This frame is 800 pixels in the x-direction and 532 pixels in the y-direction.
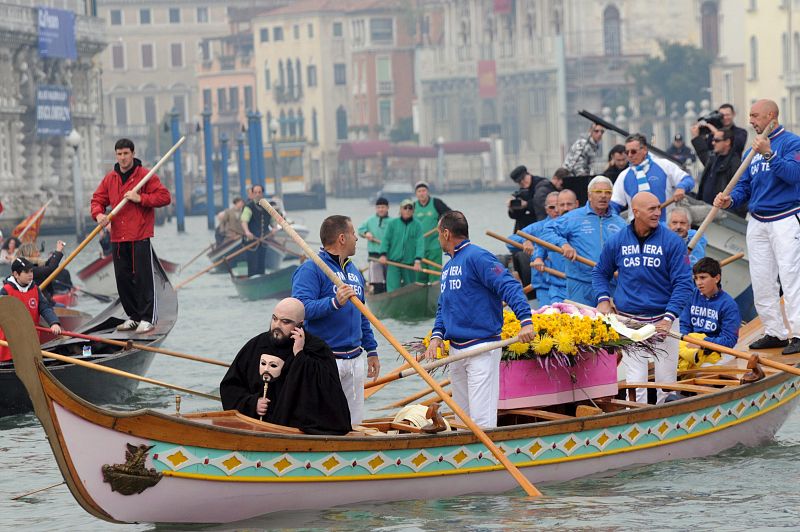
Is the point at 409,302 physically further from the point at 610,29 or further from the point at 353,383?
the point at 610,29

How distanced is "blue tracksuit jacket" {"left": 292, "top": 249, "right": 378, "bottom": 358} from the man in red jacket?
13.5ft

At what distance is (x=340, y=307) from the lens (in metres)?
9.67

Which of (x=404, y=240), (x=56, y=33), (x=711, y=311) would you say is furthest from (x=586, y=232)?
(x=56, y=33)

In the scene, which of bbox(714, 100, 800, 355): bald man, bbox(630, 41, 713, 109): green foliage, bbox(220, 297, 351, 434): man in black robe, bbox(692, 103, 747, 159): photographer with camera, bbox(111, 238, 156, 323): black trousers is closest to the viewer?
bbox(220, 297, 351, 434): man in black robe

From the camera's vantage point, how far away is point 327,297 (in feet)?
31.8

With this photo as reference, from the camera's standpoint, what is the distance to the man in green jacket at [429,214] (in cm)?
2098

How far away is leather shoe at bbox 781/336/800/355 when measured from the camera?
12.1 m

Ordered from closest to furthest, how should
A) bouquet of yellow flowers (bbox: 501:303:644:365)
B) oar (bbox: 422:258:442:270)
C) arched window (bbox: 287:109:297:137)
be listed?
bouquet of yellow flowers (bbox: 501:303:644:365) < oar (bbox: 422:258:442:270) < arched window (bbox: 287:109:297:137)

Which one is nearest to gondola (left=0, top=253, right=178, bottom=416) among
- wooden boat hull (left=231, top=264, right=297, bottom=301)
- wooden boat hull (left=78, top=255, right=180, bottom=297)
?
wooden boat hull (left=78, top=255, right=180, bottom=297)

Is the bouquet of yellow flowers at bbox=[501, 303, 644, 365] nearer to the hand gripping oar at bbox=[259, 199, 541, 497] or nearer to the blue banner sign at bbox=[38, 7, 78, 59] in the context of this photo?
the hand gripping oar at bbox=[259, 199, 541, 497]

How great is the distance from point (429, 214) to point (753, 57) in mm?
69629

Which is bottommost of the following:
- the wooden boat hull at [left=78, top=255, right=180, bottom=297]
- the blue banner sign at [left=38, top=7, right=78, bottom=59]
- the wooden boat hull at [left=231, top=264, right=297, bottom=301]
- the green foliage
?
the wooden boat hull at [left=231, top=264, right=297, bottom=301]

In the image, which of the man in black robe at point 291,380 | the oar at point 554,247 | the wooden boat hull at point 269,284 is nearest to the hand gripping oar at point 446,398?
the man in black robe at point 291,380

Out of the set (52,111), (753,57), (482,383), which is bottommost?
(482,383)
